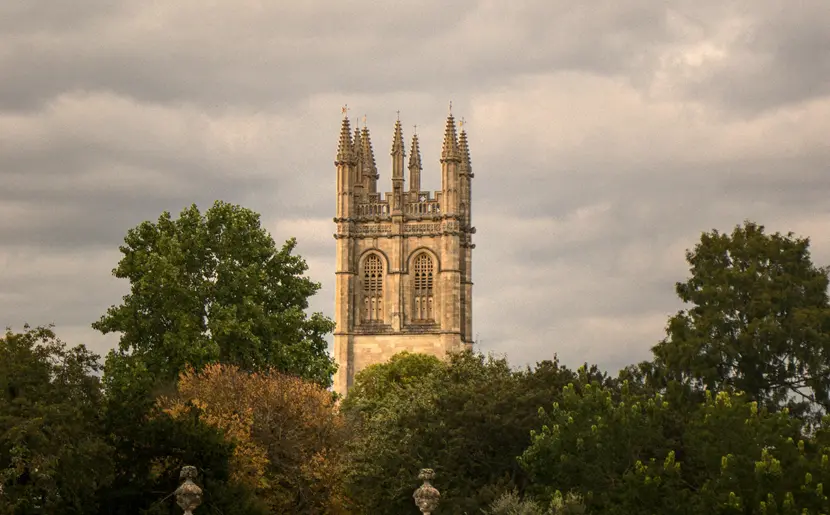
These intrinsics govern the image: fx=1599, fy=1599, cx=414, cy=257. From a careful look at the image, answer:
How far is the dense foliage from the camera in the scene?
38.3m

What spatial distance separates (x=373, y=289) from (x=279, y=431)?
73693mm

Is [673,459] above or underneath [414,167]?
underneath

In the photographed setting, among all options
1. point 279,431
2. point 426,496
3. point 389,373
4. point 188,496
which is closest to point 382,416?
point 279,431

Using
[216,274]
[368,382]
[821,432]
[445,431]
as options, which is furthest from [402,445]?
[368,382]

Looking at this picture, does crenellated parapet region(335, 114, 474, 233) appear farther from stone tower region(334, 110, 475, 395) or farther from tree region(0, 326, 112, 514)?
tree region(0, 326, 112, 514)

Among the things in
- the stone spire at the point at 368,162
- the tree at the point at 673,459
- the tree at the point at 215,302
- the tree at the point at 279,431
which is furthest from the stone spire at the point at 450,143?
the tree at the point at 673,459

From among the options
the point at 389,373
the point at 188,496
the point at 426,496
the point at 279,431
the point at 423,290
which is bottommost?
the point at 426,496

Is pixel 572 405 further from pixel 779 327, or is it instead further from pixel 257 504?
pixel 779 327

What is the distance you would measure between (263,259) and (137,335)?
674 centimetres

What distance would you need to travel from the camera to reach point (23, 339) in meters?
38.1

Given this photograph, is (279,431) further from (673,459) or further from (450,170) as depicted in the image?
(450,170)

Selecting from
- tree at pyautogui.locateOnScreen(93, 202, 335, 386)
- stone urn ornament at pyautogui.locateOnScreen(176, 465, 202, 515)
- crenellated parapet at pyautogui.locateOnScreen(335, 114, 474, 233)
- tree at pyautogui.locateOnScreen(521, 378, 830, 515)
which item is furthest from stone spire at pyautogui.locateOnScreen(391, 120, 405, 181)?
stone urn ornament at pyautogui.locateOnScreen(176, 465, 202, 515)

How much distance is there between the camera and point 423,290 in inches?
4867

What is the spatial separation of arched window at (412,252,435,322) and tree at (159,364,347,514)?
69.5 m
